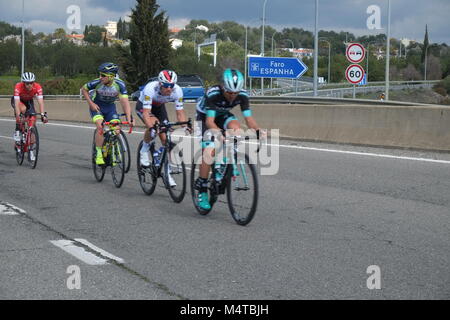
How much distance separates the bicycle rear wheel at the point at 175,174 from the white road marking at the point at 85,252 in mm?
2474

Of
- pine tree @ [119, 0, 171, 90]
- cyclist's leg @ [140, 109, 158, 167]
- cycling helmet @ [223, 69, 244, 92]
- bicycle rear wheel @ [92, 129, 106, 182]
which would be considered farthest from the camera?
pine tree @ [119, 0, 171, 90]

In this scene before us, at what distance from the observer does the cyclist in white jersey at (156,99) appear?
9602 mm

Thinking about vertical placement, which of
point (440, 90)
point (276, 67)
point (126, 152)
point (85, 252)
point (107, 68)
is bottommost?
point (85, 252)

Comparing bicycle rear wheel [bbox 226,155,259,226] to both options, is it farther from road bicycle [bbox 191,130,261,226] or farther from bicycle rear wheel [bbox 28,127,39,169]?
bicycle rear wheel [bbox 28,127,39,169]

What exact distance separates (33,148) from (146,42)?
66.7 meters

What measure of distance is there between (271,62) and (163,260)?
23712 millimetres

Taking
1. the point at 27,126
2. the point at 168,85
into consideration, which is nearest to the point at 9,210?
the point at 168,85

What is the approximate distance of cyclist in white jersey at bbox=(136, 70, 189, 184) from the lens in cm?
960

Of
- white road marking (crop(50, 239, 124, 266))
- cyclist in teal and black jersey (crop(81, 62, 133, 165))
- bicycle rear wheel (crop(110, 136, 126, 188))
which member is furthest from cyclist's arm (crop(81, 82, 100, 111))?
white road marking (crop(50, 239, 124, 266))

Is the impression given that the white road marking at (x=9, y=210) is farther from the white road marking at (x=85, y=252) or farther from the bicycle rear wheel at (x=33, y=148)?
the bicycle rear wheel at (x=33, y=148)

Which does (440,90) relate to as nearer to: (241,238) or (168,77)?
(168,77)

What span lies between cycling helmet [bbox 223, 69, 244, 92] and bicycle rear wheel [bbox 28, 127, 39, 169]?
6.63m

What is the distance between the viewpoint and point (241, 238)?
24.1 ft

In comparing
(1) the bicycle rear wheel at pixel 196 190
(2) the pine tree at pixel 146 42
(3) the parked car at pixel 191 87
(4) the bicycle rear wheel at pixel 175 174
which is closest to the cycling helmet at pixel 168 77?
(4) the bicycle rear wheel at pixel 175 174
